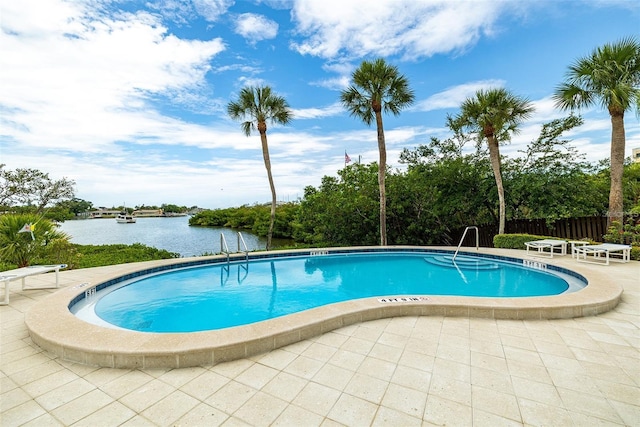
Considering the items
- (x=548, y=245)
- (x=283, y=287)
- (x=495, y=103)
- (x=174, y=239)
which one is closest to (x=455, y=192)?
(x=495, y=103)

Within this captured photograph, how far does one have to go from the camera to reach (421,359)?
2.48 meters

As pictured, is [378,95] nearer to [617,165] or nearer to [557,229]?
[617,165]

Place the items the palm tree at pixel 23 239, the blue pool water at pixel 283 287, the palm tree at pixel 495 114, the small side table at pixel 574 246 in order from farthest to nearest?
the palm tree at pixel 495 114 < the small side table at pixel 574 246 < the palm tree at pixel 23 239 < the blue pool water at pixel 283 287

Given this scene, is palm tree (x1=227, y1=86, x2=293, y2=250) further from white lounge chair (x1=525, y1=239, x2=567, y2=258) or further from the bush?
white lounge chair (x1=525, y1=239, x2=567, y2=258)

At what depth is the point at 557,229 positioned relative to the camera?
10.0 m

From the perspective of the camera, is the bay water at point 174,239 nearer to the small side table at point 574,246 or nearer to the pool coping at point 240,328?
the pool coping at point 240,328

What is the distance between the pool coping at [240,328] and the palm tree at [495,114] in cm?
653

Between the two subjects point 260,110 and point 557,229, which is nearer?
point 557,229

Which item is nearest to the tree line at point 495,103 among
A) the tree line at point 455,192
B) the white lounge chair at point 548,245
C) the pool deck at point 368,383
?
the tree line at point 455,192

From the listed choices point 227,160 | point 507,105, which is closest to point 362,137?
point 507,105

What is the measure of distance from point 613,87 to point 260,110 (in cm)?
1101

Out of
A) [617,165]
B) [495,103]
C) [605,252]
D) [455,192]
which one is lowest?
[605,252]

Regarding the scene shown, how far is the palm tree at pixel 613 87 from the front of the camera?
776cm

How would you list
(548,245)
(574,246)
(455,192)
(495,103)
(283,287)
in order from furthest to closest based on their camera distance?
(455,192)
(495,103)
(574,246)
(548,245)
(283,287)
